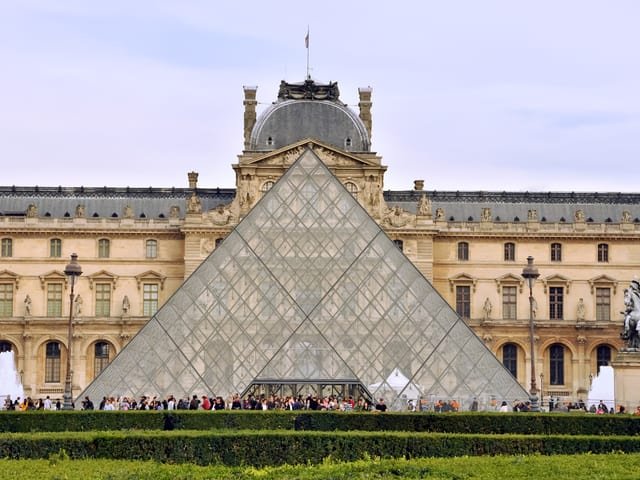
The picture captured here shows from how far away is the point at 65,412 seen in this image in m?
29.9

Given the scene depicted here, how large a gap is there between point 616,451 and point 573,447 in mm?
810

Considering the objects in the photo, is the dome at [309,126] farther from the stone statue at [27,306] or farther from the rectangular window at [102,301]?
the stone statue at [27,306]

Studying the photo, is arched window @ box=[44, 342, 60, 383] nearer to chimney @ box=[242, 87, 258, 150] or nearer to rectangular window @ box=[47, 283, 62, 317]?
rectangular window @ box=[47, 283, 62, 317]

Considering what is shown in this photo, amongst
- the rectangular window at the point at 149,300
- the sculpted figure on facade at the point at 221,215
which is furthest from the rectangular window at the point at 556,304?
the rectangular window at the point at 149,300

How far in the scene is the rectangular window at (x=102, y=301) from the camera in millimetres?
65562

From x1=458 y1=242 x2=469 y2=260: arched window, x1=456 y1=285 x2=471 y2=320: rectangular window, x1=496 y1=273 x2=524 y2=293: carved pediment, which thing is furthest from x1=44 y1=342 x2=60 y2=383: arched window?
x1=496 y1=273 x2=524 y2=293: carved pediment

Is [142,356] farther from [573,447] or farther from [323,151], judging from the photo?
A: [323,151]

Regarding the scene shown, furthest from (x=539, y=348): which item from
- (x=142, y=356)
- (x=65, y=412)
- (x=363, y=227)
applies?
(x=65, y=412)

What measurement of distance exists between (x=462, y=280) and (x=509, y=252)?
2.19 metres

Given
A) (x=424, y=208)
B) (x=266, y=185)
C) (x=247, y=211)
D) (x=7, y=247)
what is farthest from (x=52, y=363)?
(x=424, y=208)

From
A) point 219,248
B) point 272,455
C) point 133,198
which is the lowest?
point 272,455

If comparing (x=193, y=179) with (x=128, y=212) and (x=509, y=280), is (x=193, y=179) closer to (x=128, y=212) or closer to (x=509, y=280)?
(x=128, y=212)

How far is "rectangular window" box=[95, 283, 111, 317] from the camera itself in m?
65.6

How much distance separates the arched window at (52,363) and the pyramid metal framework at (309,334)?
25282mm
